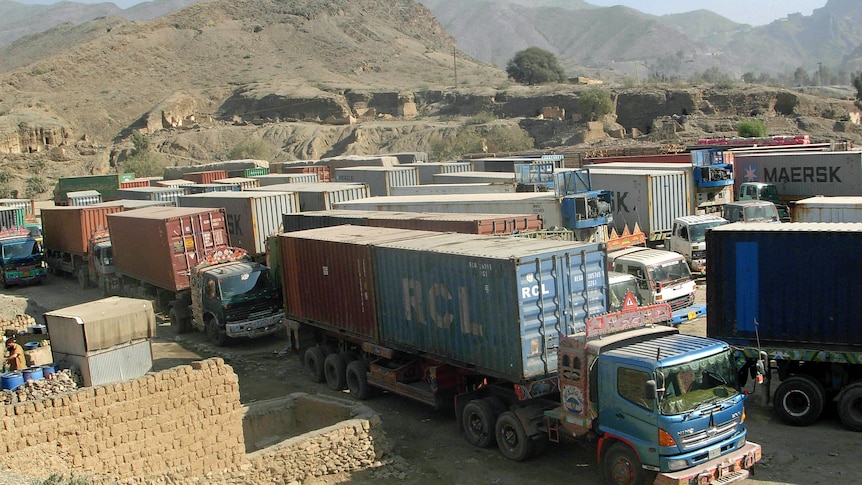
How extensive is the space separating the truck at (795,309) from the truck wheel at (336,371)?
22.1 ft

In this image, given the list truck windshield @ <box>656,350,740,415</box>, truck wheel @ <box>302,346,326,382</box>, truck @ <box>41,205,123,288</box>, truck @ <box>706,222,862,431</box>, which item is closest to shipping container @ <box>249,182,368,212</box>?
truck @ <box>41,205,123,288</box>

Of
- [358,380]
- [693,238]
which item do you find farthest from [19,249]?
[693,238]

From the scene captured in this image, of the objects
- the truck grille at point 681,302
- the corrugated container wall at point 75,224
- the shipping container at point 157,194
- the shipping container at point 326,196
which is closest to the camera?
the truck grille at point 681,302

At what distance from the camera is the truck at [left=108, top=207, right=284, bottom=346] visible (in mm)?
19578

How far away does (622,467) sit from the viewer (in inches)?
374

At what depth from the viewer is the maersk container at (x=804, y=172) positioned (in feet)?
87.7

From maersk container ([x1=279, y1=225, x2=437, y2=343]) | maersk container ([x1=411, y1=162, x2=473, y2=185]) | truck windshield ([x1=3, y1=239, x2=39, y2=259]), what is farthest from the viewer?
maersk container ([x1=411, y1=162, x2=473, y2=185])

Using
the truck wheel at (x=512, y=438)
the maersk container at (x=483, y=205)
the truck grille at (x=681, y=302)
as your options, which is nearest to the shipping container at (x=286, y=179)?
the maersk container at (x=483, y=205)

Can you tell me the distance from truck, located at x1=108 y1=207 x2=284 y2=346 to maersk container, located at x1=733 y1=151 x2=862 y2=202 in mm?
18589

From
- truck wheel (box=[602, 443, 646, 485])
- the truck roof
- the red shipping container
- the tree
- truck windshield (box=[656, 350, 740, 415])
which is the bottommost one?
truck wheel (box=[602, 443, 646, 485])

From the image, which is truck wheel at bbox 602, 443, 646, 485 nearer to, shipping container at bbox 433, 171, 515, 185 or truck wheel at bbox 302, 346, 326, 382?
truck wheel at bbox 302, 346, 326, 382

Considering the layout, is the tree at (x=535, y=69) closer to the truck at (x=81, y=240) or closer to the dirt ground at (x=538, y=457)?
the truck at (x=81, y=240)

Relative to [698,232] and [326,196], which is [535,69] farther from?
[698,232]

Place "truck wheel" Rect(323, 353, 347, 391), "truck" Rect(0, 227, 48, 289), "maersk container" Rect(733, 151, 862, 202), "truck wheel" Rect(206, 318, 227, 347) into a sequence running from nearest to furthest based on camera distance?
"truck wheel" Rect(323, 353, 347, 391) < "truck wheel" Rect(206, 318, 227, 347) < "maersk container" Rect(733, 151, 862, 202) < "truck" Rect(0, 227, 48, 289)
